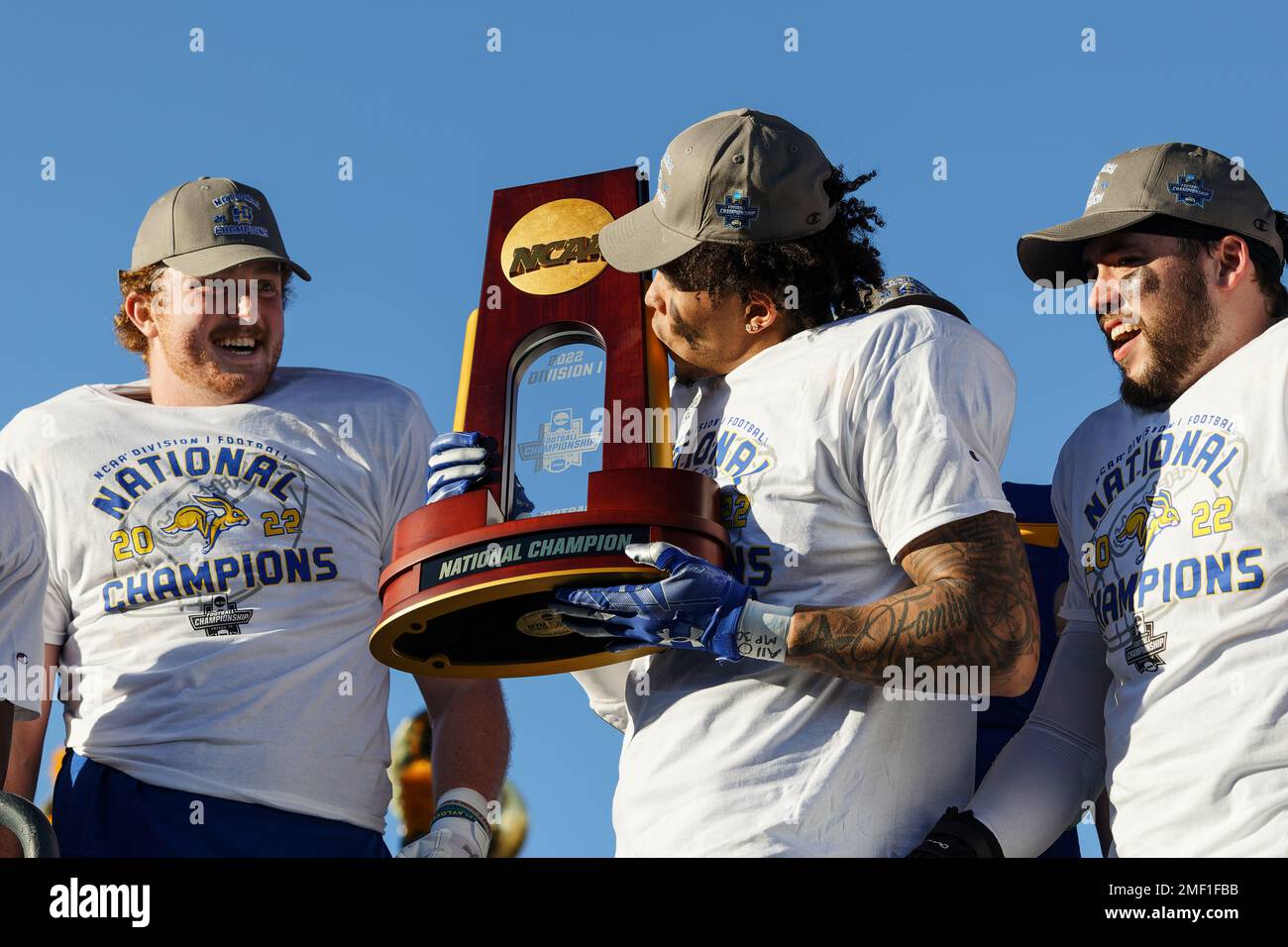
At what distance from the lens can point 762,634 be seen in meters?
5.18

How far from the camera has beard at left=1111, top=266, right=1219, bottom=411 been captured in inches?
230

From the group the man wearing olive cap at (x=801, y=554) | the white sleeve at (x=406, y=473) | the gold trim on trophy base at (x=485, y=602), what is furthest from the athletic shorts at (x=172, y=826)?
the man wearing olive cap at (x=801, y=554)

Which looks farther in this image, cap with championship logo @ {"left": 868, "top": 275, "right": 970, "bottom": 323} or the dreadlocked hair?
cap with championship logo @ {"left": 868, "top": 275, "right": 970, "bottom": 323}

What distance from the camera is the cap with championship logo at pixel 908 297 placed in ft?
23.3

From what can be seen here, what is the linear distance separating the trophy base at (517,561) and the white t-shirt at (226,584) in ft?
2.61

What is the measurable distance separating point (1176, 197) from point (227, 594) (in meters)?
3.28

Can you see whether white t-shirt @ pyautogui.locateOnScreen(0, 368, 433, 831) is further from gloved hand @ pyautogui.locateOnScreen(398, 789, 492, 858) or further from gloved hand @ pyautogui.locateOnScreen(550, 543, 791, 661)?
gloved hand @ pyautogui.locateOnScreen(550, 543, 791, 661)

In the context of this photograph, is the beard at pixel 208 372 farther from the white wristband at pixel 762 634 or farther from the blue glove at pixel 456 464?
the white wristband at pixel 762 634

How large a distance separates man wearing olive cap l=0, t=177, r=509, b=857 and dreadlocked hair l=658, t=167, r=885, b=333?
4.91 feet

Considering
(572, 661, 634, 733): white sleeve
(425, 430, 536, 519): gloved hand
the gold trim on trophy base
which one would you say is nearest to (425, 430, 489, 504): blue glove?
(425, 430, 536, 519): gloved hand

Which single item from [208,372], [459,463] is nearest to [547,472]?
[459,463]

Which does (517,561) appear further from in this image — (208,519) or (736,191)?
(208,519)

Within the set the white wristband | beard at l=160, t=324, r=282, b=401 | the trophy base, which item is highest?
beard at l=160, t=324, r=282, b=401
